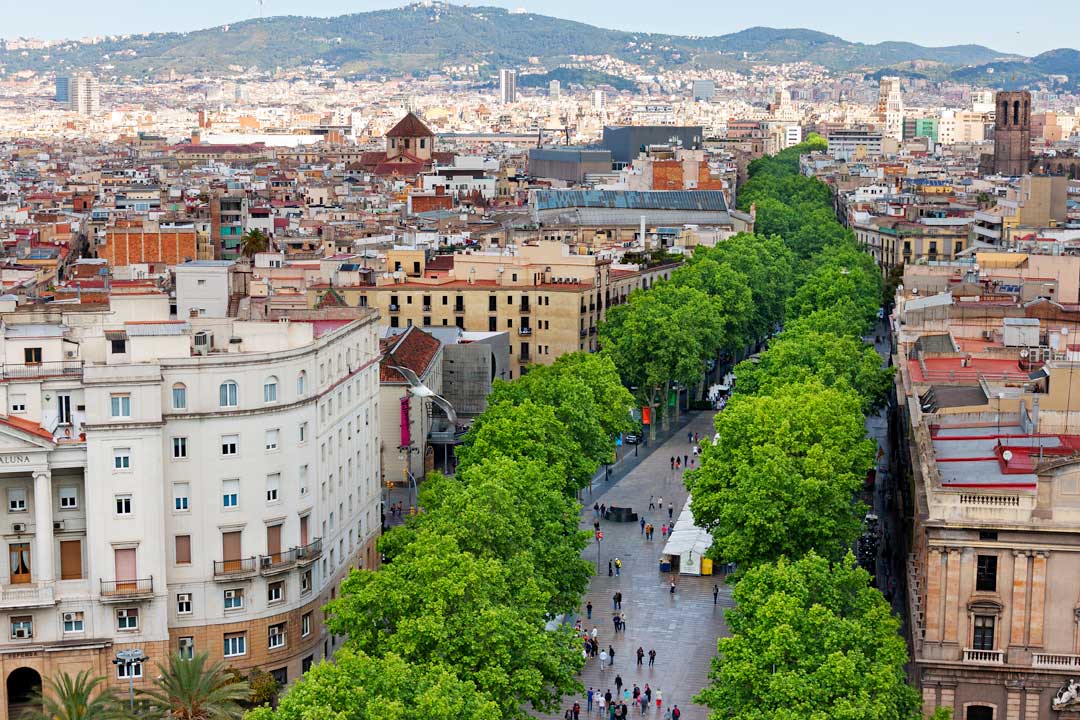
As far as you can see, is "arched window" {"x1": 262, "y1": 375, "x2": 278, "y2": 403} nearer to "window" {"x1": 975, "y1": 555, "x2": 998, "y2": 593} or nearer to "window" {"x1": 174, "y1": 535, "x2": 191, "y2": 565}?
"window" {"x1": 174, "y1": 535, "x2": 191, "y2": 565}

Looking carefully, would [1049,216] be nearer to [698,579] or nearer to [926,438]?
[698,579]

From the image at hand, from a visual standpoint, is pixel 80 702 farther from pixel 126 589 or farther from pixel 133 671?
pixel 126 589

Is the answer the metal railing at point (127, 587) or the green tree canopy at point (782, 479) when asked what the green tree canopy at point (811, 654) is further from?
the metal railing at point (127, 587)

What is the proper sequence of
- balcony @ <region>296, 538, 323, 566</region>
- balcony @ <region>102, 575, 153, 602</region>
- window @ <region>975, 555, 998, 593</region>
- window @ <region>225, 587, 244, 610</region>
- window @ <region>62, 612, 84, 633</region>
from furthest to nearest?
balcony @ <region>296, 538, 323, 566</region> < window @ <region>225, 587, 244, 610</region> < window @ <region>62, 612, 84, 633</region> < balcony @ <region>102, 575, 153, 602</region> < window @ <region>975, 555, 998, 593</region>

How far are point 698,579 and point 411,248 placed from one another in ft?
189

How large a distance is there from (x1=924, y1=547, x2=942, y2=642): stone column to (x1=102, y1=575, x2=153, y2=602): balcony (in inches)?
986

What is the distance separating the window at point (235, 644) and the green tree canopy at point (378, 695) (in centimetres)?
1621

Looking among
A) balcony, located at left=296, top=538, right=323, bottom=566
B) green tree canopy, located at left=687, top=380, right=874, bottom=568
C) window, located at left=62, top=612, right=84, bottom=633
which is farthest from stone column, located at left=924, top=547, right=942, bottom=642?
window, located at left=62, top=612, right=84, bottom=633

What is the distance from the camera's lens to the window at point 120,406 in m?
59.1

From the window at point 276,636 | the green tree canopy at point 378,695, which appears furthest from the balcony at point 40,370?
the green tree canopy at point 378,695

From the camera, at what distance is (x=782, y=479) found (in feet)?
211

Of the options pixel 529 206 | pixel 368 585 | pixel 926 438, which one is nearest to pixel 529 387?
pixel 926 438

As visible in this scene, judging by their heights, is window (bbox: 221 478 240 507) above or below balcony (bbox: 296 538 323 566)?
above

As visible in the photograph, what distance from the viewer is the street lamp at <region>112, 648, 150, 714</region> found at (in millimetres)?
53062
